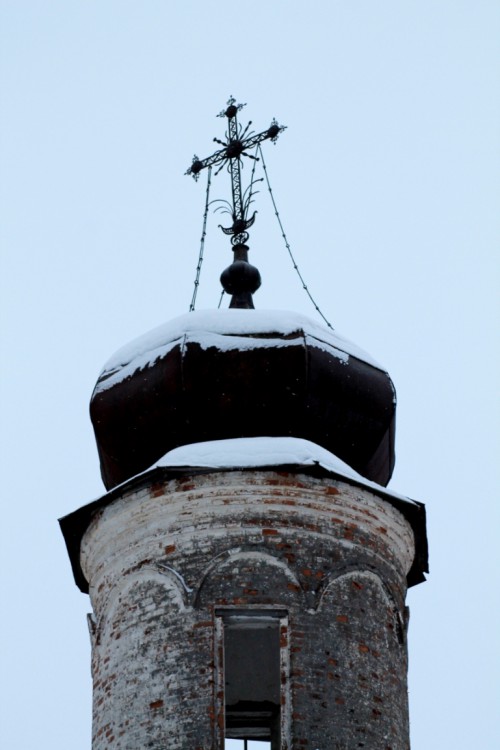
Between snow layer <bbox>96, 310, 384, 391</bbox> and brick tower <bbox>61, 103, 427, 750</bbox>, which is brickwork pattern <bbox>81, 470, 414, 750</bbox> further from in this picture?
snow layer <bbox>96, 310, 384, 391</bbox>

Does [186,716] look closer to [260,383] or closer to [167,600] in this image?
[167,600]

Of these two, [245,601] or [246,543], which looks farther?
[246,543]

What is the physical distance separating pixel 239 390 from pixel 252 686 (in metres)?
2.36

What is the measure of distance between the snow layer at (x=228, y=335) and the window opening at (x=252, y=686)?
2078 millimetres

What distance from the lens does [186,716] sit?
1178cm

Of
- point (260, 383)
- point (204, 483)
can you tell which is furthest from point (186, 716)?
point (260, 383)

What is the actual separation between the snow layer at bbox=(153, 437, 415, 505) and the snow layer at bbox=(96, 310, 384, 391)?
30.3 inches

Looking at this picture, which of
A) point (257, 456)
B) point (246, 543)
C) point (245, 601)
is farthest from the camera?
point (257, 456)

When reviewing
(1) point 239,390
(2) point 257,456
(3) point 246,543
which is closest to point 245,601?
(3) point 246,543

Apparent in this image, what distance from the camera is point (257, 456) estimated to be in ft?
41.9

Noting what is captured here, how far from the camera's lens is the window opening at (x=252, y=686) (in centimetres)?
1338

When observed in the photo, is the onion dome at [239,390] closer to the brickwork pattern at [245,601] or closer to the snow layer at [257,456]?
the snow layer at [257,456]

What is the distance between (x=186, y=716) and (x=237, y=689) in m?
2.17

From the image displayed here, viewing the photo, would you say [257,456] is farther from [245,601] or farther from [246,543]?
[245,601]
